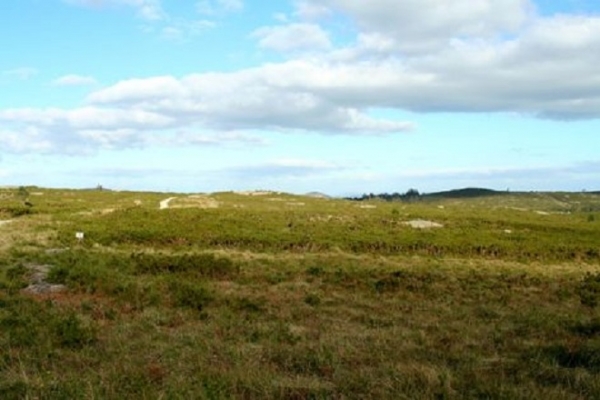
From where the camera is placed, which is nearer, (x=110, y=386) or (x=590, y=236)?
(x=110, y=386)

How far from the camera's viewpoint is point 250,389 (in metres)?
Result: 8.53

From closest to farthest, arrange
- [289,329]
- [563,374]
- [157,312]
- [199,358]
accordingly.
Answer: [563,374] → [199,358] → [289,329] → [157,312]

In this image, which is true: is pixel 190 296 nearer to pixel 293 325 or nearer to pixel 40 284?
pixel 293 325

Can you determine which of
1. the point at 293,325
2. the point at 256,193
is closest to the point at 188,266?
the point at 293,325

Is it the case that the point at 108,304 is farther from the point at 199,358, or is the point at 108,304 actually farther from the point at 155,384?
the point at 155,384

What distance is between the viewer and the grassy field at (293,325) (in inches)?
343

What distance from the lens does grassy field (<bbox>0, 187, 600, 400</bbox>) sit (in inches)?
343

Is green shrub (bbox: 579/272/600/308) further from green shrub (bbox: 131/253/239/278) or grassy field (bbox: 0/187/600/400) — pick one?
green shrub (bbox: 131/253/239/278)

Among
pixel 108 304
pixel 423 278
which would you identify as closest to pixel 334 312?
pixel 108 304

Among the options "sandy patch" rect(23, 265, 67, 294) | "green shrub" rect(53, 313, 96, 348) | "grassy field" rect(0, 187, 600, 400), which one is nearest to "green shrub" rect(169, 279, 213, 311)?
"grassy field" rect(0, 187, 600, 400)

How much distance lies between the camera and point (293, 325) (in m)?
15.0

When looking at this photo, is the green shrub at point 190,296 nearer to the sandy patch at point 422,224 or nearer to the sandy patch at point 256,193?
the sandy patch at point 422,224

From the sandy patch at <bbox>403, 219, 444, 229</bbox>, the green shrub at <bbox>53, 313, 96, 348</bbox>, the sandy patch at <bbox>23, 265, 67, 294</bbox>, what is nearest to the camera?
the green shrub at <bbox>53, 313, 96, 348</bbox>

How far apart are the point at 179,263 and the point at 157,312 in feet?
35.5
